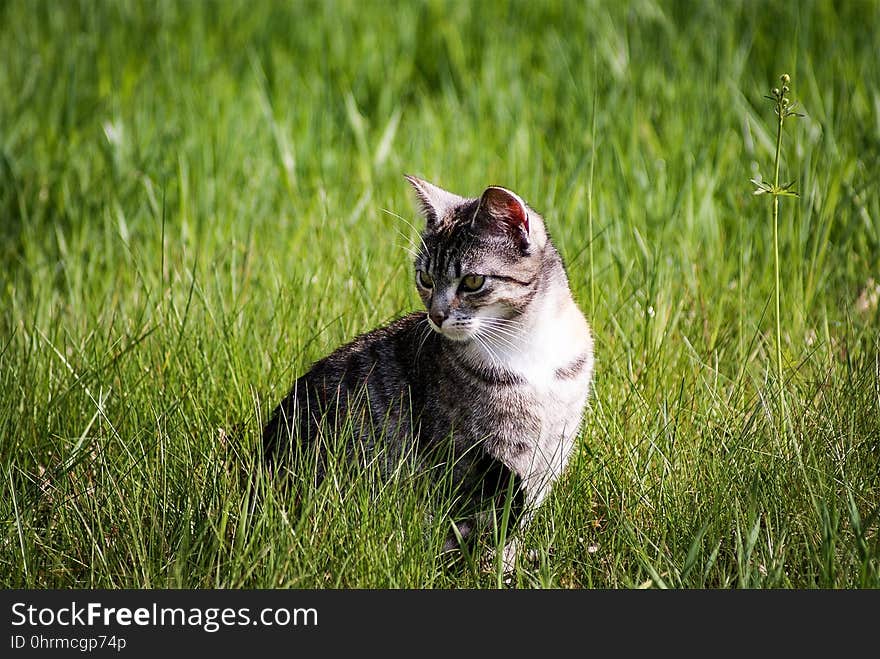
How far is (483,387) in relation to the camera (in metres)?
3.14

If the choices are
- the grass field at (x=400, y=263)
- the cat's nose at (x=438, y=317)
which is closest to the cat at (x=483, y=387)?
the cat's nose at (x=438, y=317)

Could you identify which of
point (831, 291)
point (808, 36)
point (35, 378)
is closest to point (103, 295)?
point (35, 378)

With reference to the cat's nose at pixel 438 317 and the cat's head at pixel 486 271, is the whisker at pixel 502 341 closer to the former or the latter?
the cat's head at pixel 486 271

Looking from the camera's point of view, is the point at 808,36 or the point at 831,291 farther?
the point at 808,36

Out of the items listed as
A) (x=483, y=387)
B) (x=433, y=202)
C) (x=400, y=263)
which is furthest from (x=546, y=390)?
(x=400, y=263)

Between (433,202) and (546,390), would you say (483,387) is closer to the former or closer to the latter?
(546,390)

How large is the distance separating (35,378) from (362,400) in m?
1.17

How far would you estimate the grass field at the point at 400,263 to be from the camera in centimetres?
288

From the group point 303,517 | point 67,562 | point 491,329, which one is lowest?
point 67,562

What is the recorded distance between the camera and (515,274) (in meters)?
3.14

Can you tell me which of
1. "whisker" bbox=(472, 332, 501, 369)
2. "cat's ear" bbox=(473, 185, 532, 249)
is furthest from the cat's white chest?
"cat's ear" bbox=(473, 185, 532, 249)

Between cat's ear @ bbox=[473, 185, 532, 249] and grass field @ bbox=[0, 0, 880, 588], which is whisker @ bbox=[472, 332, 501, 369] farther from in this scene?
grass field @ bbox=[0, 0, 880, 588]

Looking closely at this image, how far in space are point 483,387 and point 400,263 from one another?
1.18 metres

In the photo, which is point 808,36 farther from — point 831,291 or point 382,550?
point 382,550
